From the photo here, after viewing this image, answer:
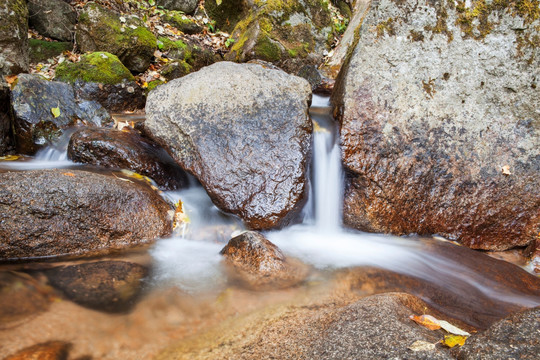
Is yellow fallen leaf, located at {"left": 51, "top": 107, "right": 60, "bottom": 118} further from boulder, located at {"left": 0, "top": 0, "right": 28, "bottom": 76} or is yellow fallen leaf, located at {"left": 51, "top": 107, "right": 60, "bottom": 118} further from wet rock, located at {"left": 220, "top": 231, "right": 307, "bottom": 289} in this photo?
wet rock, located at {"left": 220, "top": 231, "right": 307, "bottom": 289}

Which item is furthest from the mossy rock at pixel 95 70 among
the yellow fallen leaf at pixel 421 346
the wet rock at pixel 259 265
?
the yellow fallen leaf at pixel 421 346

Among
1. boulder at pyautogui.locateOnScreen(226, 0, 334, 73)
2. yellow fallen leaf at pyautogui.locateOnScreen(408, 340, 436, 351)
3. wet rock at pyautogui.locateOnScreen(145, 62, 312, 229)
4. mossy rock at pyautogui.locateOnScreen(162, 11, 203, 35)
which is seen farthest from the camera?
mossy rock at pyautogui.locateOnScreen(162, 11, 203, 35)

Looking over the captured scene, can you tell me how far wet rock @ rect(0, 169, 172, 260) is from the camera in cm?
296

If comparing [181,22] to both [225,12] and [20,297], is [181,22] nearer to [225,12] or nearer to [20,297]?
[225,12]

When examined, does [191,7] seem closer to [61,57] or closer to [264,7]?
[264,7]

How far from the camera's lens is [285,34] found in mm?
10062

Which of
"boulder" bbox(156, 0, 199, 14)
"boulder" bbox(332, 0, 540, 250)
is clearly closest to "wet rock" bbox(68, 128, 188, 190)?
"boulder" bbox(332, 0, 540, 250)

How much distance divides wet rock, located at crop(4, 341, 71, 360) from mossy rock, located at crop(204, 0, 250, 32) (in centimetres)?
1205

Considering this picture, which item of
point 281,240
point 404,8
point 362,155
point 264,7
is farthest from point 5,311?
point 264,7

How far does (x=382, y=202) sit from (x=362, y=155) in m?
0.65

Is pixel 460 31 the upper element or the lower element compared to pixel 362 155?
upper

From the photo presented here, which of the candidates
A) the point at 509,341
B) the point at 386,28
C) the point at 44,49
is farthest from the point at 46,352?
the point at 44,49

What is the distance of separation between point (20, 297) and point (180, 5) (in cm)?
1187

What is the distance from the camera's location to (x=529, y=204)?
4.38 meters
